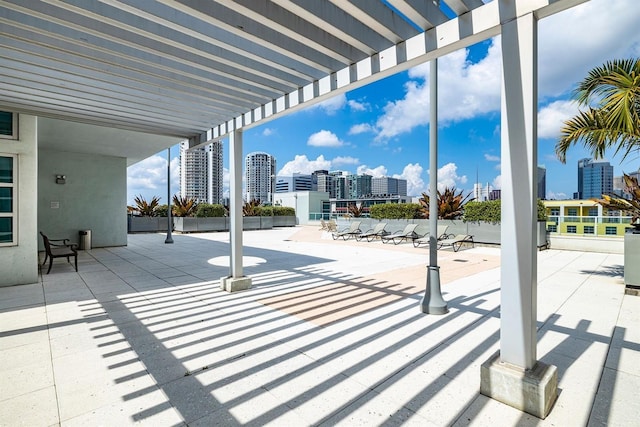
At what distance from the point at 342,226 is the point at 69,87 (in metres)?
14.4

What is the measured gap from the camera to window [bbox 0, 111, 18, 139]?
237 inches

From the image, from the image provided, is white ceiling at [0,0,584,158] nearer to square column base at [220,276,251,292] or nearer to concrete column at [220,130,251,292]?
concrete column at [220,130,251,292]

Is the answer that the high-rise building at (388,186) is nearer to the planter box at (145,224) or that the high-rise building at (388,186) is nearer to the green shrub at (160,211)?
the green shrub at (160,211)

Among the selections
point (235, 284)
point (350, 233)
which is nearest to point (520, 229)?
point (235, 284)

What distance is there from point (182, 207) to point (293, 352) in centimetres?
1835

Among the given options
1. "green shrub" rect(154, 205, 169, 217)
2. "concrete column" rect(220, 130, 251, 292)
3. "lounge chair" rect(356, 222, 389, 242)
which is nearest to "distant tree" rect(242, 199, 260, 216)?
"green shrub" rect(154, 205, 169, 217)

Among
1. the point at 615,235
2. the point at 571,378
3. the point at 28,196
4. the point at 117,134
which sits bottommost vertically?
the point at 571,378

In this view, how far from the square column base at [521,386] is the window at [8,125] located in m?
8.43

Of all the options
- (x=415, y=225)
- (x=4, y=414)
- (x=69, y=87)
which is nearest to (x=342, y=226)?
(x=415, y=225)

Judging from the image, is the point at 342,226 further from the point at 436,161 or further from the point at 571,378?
the point at 571,378

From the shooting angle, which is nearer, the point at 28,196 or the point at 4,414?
the point at 4,414

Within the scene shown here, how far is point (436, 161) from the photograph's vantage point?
4.29m

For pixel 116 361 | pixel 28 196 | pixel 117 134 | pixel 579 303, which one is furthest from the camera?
pixel 117 134

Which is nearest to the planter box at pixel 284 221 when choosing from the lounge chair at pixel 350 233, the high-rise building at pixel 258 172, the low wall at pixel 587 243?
the lounge chair at pixel 350 233
